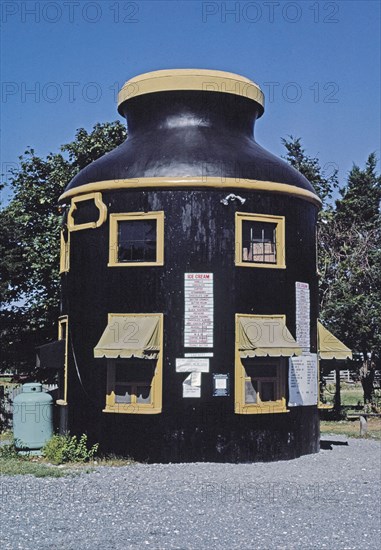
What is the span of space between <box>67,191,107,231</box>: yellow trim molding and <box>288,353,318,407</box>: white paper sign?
5530 millimetres

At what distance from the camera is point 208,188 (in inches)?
690

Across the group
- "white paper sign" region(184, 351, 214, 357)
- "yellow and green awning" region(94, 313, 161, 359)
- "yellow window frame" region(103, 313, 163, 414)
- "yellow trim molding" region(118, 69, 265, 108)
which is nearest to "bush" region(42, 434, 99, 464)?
"yellow window frame" region(103, 313, 163, 414)

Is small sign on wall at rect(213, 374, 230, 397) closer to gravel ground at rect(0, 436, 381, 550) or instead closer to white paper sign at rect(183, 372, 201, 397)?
white paper sign at rect(183, 372, 201, 397)

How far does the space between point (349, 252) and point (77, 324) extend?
741 inches

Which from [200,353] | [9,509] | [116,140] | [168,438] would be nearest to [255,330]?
[200,353]

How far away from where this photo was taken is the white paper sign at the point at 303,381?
59.7 feet

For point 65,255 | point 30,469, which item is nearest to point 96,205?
point 65,255

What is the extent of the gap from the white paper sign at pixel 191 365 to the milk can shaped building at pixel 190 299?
22 millimetres

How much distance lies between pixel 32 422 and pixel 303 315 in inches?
272

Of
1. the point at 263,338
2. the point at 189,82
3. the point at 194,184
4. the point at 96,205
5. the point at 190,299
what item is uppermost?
the point at 189,82

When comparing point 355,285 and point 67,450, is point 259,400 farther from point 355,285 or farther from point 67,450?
point 355,285

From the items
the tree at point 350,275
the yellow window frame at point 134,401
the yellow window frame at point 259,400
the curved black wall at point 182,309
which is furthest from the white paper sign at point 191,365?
the tree at point 350,275

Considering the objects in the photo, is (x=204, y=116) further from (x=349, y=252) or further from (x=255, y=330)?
(x=349, y=252)

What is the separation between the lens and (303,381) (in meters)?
18.6
